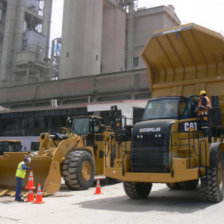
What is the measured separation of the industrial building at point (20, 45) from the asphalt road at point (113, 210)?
42.8 m

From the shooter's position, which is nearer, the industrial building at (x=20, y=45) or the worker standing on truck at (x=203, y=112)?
the worker standing on truck at (x=203, y=112)

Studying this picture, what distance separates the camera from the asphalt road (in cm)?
664

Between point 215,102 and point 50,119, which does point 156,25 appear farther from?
point 215,102

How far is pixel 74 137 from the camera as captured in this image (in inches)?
470

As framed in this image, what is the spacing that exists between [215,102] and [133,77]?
27117 millimetres

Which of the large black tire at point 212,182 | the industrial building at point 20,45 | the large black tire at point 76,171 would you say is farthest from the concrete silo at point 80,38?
the large black tire at point 212,182

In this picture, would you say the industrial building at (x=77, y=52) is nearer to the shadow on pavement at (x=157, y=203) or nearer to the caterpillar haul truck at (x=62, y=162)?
the caterpillar haul truck at (x=62, y=162)

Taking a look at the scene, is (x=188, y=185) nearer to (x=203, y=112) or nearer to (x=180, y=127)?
(x=180, y=127)

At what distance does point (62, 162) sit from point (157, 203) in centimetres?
409

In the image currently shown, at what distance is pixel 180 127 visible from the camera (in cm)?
826

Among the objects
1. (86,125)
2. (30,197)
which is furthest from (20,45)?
(30,197)

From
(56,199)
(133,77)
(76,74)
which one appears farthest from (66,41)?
(56,199)

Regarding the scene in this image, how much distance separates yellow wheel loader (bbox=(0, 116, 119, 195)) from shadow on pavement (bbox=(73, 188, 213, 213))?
186 cm

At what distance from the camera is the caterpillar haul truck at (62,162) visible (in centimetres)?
1027
